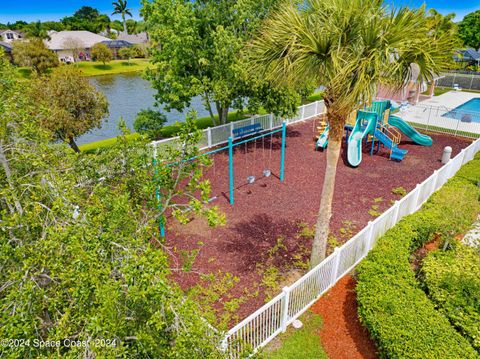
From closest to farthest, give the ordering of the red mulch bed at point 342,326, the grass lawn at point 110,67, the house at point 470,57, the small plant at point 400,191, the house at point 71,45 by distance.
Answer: the red mulch bed at point 342,326, the small plant at point 400,191, the house at point 470,57, the grass lawn at point 110,67, the house at point 71,45

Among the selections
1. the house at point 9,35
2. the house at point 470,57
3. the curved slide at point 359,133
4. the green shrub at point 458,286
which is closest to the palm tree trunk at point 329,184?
the green shrub at point 458,286

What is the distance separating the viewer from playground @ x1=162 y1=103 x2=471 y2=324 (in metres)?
8.48

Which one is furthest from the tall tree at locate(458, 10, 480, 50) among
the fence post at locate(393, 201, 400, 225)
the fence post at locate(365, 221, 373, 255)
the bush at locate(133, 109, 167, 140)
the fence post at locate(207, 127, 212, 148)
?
the fence post at locate(365, 221, 373, 255)

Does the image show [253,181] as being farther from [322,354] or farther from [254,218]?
[322,354]

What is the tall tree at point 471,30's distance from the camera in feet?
152

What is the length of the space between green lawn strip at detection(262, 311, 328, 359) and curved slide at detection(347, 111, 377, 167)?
30.6 ft

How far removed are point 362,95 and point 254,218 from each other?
20.6 ft

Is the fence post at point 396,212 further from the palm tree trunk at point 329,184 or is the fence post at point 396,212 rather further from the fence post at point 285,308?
the fence post at point 285,308

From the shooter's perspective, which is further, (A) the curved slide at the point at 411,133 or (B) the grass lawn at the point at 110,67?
(B) the grass lawn at the point at 110,67

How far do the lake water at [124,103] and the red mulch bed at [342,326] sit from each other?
403 inches

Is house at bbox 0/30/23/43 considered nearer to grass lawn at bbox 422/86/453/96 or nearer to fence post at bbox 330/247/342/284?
grass lawn at bbox 422/86/453/96

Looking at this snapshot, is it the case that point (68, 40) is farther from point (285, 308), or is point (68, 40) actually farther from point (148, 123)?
point (285, 308)

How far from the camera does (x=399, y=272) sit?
7355mm

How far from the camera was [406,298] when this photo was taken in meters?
6.64
